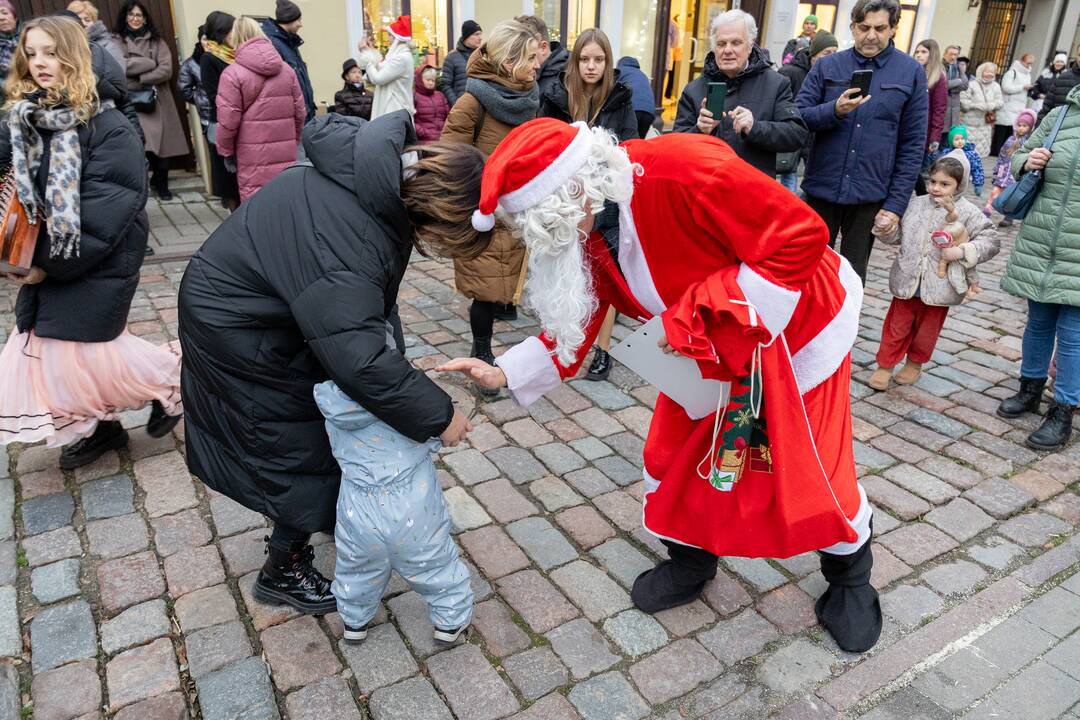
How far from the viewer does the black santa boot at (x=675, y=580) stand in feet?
9.14

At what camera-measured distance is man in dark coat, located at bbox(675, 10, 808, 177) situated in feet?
14.6

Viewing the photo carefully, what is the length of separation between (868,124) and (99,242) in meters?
4.08

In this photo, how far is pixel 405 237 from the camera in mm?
2148

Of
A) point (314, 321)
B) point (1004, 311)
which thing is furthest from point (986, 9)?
point (314, 321)

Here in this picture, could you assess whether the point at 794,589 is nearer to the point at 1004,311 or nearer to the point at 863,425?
the point at 863,425

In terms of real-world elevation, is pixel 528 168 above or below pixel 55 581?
above

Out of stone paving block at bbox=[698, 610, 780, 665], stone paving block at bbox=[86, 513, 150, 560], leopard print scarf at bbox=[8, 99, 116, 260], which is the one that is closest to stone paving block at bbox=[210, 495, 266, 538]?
stone paving block at bbox=[86, 513, 150, 560]

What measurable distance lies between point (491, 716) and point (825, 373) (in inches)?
56.1

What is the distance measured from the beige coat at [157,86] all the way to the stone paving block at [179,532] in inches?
241

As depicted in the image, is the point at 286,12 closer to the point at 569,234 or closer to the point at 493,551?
the point at 493,551

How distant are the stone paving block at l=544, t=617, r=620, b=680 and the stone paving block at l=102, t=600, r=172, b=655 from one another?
1.32 meters

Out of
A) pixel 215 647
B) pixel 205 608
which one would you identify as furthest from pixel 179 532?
Result: pixel 215 647

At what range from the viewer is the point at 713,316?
207 centimetres

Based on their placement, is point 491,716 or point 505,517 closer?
point 491,716
